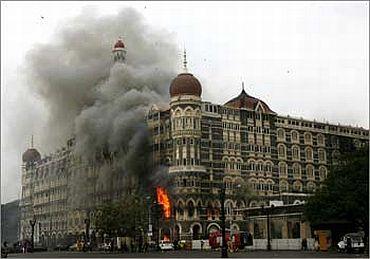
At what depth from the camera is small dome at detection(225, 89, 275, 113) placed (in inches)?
3647

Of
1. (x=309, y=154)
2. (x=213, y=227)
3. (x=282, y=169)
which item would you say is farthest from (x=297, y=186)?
(x=213, y=227)

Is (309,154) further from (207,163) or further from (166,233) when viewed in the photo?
(166,233)

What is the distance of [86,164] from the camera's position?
95.7 m

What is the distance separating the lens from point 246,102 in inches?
3679

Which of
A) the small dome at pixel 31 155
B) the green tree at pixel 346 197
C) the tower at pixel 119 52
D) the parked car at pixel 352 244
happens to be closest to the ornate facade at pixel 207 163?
the tower at pixel 119 52

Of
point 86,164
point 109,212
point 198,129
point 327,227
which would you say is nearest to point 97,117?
point 86,164

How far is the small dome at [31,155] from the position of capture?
11094 cm

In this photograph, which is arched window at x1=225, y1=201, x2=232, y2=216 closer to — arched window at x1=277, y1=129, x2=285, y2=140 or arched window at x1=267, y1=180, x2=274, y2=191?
arched window at x1=267, y1=180, x2=274, y2=191

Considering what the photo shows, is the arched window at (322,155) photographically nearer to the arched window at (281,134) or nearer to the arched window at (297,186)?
the arched window at (297,186)

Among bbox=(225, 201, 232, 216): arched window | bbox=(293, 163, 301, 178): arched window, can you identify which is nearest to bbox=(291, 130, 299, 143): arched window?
bbox=(293, 163, 301, 178): arched window

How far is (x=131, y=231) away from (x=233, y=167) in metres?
23.8

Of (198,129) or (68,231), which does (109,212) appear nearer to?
(198,129)

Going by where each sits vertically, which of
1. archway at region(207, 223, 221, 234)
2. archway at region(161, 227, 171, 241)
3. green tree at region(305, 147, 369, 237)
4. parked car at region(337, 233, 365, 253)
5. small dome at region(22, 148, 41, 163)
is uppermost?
small dome at region(22, 148, 41, 163)

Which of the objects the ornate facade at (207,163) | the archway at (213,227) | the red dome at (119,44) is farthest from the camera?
the red dome at (119,44)
